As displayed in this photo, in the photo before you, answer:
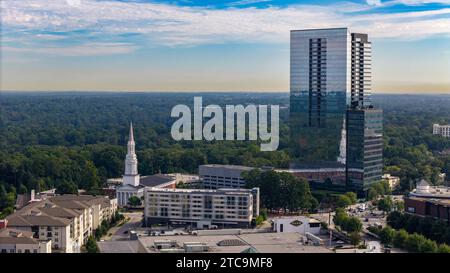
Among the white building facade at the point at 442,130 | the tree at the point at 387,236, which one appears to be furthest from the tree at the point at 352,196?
the white building facade at the point at 442,130

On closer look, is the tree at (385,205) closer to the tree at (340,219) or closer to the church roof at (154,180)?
the tree at (340,219)

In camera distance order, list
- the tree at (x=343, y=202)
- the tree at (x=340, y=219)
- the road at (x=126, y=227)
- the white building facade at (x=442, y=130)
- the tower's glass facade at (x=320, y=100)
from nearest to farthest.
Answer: the road at (x=126, y=227)
the tree at (x=340, y=219)
the tree at (x=343, y=202)
the tower's glass facade at (x=320, y=100)
the white building facade at (x=442, y=130)

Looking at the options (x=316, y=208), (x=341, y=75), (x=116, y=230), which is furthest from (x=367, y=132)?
(x=116, y=230)

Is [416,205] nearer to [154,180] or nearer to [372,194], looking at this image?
[372,194]

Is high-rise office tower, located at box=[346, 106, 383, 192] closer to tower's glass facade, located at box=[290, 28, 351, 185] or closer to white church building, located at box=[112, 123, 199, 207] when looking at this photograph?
tower's glass facade, located at box=[290, 28, 351, 185]

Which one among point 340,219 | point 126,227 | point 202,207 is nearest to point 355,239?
point 340,219

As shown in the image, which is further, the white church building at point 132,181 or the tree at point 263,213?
the white church building at point 132,181
